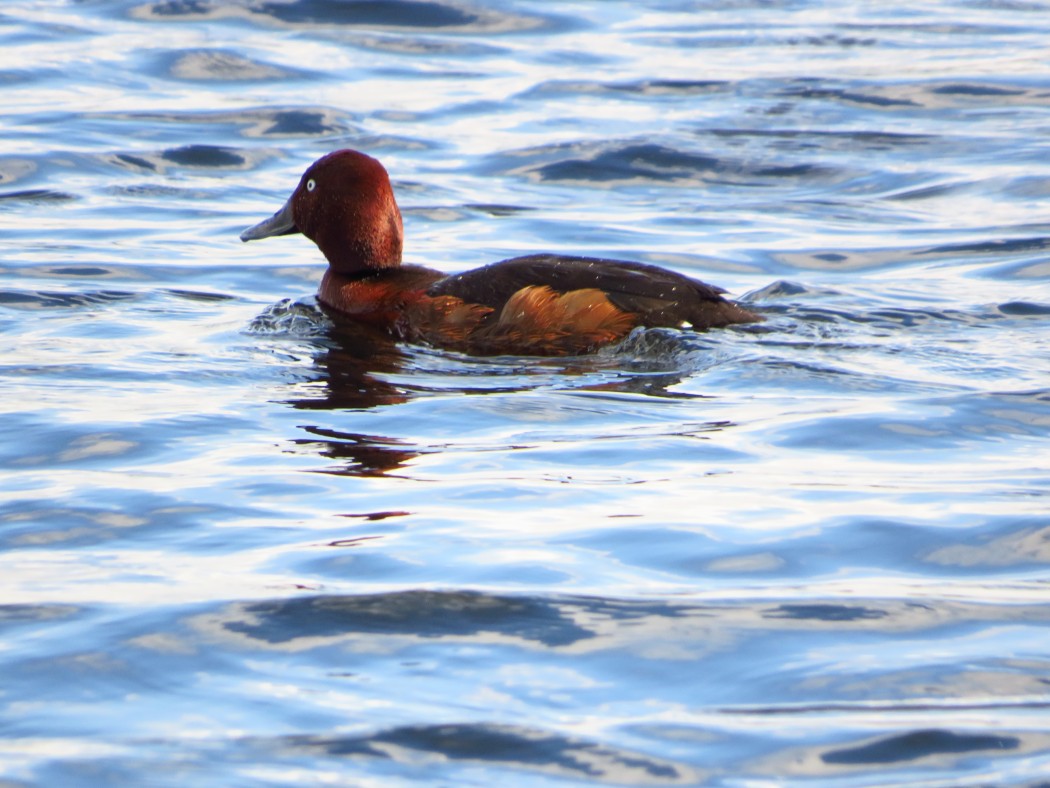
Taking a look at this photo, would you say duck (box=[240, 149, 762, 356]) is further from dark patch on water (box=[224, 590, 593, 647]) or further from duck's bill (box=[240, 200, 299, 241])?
dark patch on water (box=[224, 590, 593, 647])

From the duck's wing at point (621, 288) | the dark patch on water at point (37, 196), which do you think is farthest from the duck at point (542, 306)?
the dark patch on water at point (37, 196)

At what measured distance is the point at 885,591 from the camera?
197 inches

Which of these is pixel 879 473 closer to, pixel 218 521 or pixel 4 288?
pixel 218 521

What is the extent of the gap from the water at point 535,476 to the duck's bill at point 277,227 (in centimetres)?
38

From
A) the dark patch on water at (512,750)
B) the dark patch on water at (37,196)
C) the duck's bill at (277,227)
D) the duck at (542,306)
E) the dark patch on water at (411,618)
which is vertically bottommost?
the dark patch on water at (512,750)

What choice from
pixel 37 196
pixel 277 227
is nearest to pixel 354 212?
pixel 277 227

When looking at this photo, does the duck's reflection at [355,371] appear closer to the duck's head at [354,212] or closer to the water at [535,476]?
the water at [535,476]

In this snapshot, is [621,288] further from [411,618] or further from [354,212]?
[411,618]

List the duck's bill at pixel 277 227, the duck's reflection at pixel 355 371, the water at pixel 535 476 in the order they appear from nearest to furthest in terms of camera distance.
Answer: the water at pixel 535 476 → the duck's reflection at pixel 355 371 → the duck's bill at pixel 277 227

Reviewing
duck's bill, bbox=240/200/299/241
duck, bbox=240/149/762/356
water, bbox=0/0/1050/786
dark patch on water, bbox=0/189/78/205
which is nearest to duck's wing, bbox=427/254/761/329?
duck, bbox=240/149/762/356

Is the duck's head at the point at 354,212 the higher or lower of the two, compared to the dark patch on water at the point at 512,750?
higher

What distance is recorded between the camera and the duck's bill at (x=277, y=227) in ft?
31.7

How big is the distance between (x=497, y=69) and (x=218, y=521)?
12.4 m

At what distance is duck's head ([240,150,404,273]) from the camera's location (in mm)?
9258
